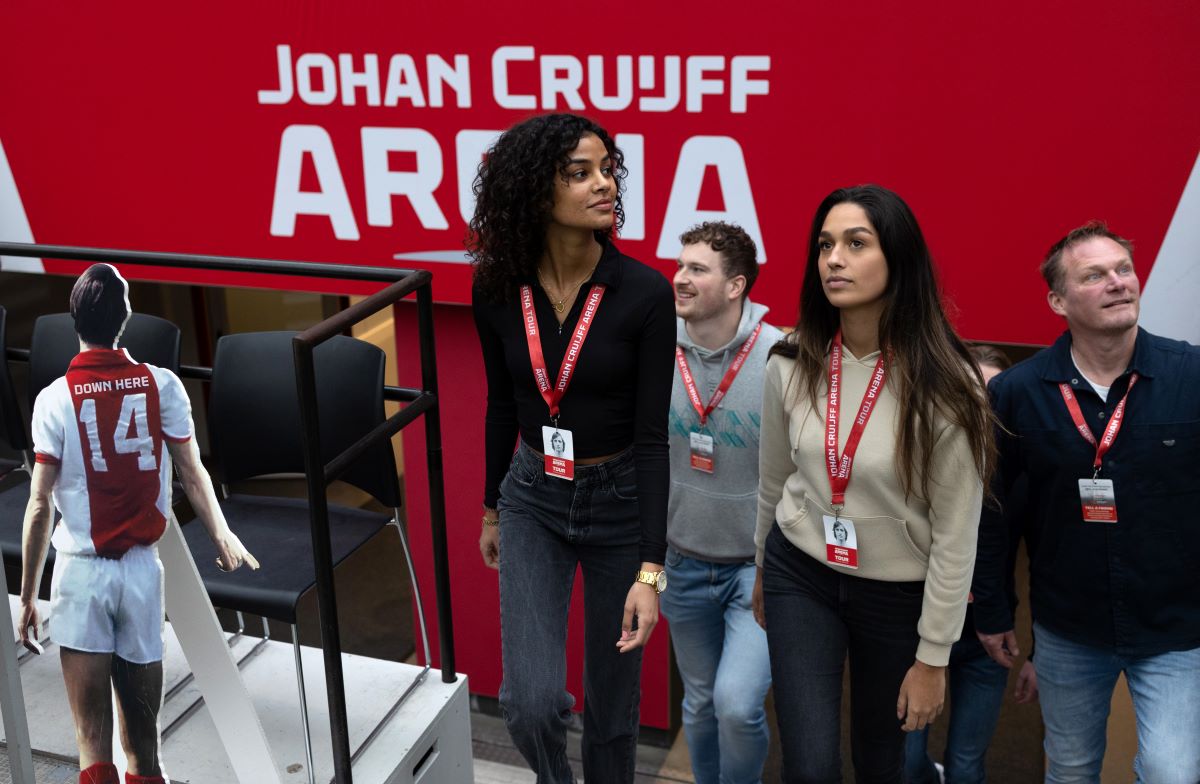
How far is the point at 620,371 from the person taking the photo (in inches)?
88.8

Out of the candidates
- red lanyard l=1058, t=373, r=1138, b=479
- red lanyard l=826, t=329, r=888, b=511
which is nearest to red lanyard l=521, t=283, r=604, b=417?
red lanyard l=826, t=329, r=888, b=511

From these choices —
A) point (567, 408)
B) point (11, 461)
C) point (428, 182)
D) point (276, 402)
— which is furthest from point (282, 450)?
point (428, 182)

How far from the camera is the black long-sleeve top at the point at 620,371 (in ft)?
7.39

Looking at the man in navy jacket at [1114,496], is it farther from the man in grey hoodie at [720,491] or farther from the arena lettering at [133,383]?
the arena lettering at [133,383]

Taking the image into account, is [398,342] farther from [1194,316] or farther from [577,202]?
[1194,316]

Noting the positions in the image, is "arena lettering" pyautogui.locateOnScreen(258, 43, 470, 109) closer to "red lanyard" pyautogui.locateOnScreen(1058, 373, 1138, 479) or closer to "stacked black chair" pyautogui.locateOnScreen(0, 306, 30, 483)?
"stacked black chair" pyautogui.locateOnScreen(0, 306, 30, 483)

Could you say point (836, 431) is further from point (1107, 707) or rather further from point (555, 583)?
point (1107, 707)

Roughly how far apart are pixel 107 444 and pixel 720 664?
1.68 meters

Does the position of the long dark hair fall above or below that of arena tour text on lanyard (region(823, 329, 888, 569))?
above

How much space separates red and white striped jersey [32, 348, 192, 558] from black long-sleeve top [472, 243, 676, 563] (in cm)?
76

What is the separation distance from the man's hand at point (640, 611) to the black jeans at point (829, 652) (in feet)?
0.83

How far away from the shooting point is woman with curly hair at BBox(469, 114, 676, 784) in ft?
7.42

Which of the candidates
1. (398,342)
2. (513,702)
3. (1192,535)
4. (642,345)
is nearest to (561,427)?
(642,345)

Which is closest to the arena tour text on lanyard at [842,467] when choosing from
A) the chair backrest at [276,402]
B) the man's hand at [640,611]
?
the man's hand at [640,611]
